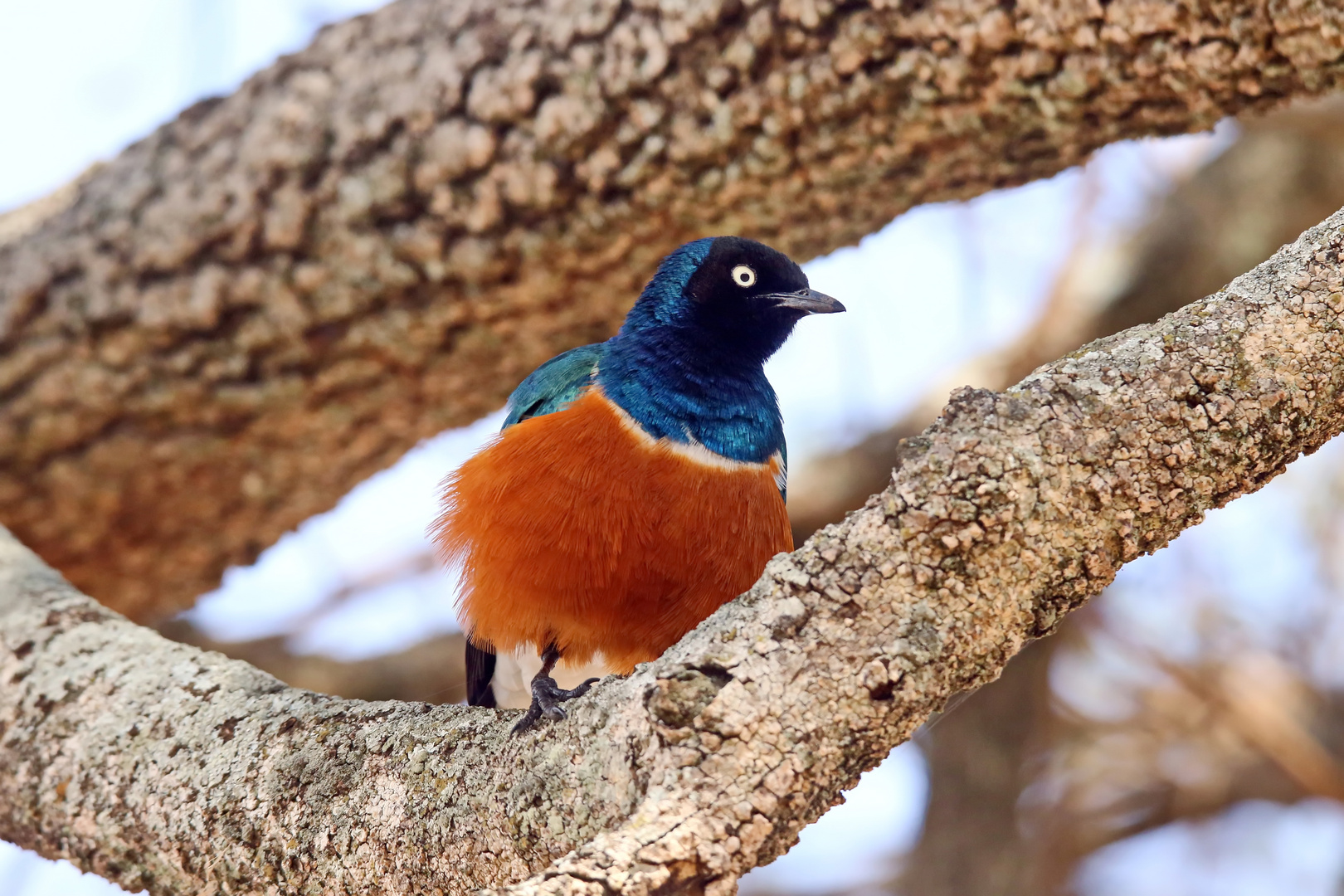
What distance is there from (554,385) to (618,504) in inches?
28.3

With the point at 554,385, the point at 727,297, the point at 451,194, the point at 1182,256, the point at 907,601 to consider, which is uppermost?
the point at 451,194

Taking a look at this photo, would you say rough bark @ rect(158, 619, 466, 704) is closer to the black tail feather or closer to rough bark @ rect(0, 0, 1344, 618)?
rough bark @ rect(0, 0, 1344, 618)

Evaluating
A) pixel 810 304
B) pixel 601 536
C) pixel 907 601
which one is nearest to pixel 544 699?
pixel 601 536

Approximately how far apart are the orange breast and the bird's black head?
62cm

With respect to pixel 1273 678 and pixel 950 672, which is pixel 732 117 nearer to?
pixel 950 672

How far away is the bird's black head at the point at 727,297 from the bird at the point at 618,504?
0.05m

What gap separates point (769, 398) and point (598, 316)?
112 cm

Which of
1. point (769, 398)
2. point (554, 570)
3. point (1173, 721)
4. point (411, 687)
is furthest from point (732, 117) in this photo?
point (1173, 721)

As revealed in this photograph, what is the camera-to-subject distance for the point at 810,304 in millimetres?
4598

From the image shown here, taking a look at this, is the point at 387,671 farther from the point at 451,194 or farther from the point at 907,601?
the point at 907,601

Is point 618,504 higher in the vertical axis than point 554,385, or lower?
lower

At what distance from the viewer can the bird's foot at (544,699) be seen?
2.67 meters

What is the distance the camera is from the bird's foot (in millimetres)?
2666

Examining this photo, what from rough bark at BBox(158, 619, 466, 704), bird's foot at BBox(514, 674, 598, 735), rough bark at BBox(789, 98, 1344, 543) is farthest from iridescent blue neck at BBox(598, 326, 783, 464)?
rough bark at BBox(158, 619, 466, 704)
